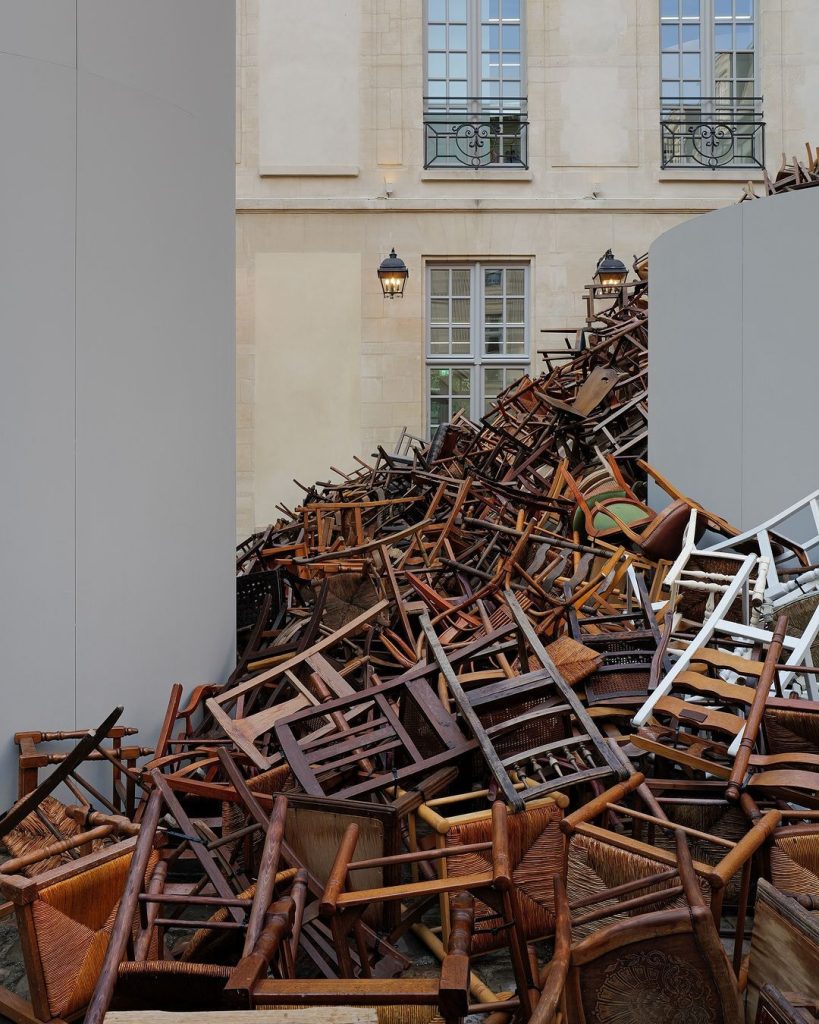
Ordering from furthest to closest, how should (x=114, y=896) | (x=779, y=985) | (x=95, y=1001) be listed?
(x=114, y=896)
(x=779, y=985)
(x=95, y=1001)

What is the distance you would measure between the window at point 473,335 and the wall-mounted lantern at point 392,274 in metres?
0.73

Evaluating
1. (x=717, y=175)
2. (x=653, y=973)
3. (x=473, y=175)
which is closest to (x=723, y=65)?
(x=717, y=175)

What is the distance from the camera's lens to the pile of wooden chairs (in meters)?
2.37

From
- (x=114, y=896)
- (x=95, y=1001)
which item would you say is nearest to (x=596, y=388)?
(x=114, y=896)

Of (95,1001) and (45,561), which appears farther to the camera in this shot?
(45,561)

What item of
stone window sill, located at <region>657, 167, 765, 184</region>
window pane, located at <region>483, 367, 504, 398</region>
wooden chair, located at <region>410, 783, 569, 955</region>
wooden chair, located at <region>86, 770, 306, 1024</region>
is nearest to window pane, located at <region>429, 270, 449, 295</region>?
window pane, located at <region>483, 367, 504, 398</region>

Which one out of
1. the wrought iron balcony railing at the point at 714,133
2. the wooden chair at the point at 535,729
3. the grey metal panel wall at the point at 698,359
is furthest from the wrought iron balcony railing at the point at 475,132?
the wooden chair at the point at 535,729

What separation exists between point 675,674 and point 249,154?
36.0 feet

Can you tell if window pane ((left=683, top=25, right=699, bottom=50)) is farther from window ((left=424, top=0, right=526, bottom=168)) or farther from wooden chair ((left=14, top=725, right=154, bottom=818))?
wooden chair ((left=14, top=725, right=154, bottom=818))

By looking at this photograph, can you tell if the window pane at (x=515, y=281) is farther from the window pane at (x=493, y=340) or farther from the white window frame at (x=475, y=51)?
the white window frame at (x=475, y=51)

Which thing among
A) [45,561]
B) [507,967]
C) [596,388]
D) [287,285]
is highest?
[287,285]

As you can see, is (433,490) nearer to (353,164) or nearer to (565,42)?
(353,164)

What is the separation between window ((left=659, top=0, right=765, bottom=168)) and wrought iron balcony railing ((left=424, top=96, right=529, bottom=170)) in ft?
6.79

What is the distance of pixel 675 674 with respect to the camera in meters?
4.30
